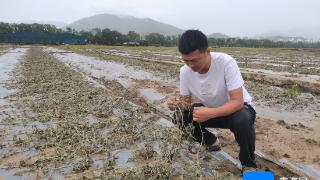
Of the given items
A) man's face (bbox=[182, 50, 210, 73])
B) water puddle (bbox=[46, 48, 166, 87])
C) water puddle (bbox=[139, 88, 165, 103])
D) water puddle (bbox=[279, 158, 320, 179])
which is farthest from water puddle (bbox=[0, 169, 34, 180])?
water puddle (bbox=[46, 48, 166, 87])

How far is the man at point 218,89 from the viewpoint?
9.45ft

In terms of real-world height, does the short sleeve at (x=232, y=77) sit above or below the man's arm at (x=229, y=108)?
above

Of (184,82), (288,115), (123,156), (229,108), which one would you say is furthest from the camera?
(288,115)

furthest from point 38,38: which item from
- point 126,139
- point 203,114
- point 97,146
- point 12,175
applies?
point 203,114

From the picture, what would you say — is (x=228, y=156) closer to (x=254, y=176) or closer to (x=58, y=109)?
(x=254, y=176)

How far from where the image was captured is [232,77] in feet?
9.81

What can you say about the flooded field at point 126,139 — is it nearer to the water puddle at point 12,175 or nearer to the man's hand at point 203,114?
the water puddle at point 12,175

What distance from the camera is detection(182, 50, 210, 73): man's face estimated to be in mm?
2867

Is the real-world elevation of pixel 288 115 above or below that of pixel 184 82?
below

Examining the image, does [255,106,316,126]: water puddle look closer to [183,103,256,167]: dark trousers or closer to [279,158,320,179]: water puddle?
[279,158,320,179]: water puddle

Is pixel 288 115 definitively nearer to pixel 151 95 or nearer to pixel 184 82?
pixel 151 95

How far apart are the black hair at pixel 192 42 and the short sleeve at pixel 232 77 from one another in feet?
0.93

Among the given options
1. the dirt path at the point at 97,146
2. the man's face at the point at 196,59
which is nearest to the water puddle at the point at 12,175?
the dirt path at the point at 97,146

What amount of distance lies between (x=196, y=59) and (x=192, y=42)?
0.15m
